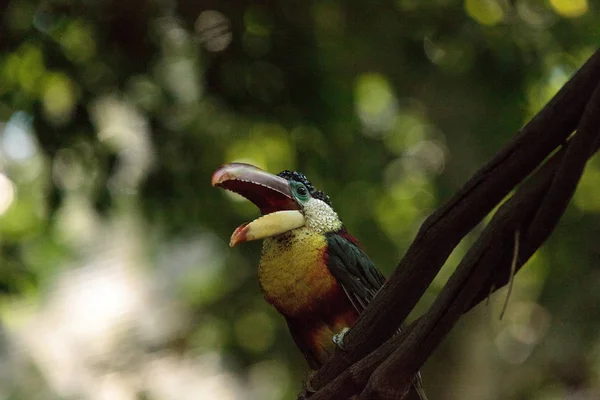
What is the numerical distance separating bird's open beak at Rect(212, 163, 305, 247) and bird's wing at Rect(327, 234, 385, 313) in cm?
17

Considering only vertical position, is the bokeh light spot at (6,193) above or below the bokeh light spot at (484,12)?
above

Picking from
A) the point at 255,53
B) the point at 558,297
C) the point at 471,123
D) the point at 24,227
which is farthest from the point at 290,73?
the point at 558,297

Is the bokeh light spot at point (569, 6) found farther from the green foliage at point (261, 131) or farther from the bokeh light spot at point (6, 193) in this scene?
the bokeh light spot at point (6, 193)

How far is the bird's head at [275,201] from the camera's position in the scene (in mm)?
1889

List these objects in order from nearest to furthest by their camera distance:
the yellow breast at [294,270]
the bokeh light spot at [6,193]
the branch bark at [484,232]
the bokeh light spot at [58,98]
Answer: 1. the branch bark at [484,232]
2. the yellow breast at [294,270]
3. the bokeh light spot at [58,98]
4. the bokeh light spot at [6,193]

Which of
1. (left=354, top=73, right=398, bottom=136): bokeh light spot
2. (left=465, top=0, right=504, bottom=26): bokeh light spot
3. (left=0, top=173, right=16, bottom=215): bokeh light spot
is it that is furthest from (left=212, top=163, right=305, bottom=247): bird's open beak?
(left=0, top=173, right=16, bottom=215): bokeh light spot

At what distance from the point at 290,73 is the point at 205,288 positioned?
255cm

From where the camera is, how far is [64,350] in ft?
29.4

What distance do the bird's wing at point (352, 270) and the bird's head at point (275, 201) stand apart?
0.05 meters

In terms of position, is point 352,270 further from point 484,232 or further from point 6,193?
point 6,193

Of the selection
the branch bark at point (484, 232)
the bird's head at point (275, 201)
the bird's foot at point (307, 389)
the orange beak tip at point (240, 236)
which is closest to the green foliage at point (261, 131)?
the bird's head at point (275, 201)

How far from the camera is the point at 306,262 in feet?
7.02

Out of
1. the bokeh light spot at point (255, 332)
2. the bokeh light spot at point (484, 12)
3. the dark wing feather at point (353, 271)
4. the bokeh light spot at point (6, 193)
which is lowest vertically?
the dark wing feather at point (353, 271)

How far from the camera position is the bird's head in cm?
189
